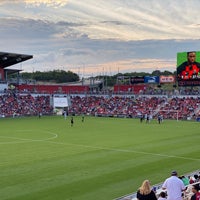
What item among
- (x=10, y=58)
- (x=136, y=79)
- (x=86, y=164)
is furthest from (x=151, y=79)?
(x=86, y=164)

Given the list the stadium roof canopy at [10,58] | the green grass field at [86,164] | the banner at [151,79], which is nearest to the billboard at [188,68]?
the banner at [151,79]

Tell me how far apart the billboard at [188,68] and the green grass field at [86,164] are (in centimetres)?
3002

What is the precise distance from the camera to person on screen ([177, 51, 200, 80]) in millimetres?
65188

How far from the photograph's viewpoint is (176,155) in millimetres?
26797

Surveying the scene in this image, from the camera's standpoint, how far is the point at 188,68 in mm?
66250

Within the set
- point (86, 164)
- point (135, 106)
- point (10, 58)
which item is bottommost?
point (86, 164)

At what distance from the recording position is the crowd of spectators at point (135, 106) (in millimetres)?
70875

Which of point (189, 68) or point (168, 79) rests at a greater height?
point (189, 68)

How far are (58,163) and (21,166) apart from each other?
91.9 inches

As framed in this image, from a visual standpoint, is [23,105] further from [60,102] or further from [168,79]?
[168,79]

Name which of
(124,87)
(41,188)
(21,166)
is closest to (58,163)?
(21,166)

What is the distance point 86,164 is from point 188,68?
155ft

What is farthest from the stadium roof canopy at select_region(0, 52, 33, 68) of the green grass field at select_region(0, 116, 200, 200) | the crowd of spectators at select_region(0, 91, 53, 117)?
the green grass field at select_region(0, 116, 200, 200)

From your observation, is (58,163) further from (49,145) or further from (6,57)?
(6,57)
